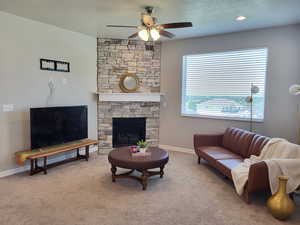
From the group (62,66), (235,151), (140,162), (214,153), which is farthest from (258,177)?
(62,66)

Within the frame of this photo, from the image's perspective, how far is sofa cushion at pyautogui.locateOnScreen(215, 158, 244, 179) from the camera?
3375 mm

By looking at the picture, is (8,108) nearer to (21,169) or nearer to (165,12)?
(21,169)

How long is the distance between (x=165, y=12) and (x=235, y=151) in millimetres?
2776

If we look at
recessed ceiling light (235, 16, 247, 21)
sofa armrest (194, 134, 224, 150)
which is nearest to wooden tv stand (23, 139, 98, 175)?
sofa armrest (194, 134, 224, 150)

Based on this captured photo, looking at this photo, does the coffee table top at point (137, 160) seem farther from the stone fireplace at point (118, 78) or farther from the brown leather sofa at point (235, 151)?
the stone fireplace at point (118, 78)

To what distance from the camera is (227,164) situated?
3.50m

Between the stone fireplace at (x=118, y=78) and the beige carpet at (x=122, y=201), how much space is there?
1635 millimetres

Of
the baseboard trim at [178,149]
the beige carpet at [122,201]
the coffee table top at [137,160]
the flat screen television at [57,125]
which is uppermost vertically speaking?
the flat screen television at [57,125]

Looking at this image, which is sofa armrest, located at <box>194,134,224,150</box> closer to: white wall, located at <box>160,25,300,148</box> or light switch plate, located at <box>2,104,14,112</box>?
white wall, located at <box>160,25,300,148</box>

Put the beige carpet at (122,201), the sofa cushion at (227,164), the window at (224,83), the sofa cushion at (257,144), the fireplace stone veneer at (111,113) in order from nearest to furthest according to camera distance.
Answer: the beige carpet at (122,201) → the sofa cushion at (227,164) → the sofa cushion at (257,144) → the window at (224,83) → the fireplace stone veneer at (111,113)

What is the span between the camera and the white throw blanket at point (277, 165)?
281 cm

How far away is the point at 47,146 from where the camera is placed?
416 centimetres

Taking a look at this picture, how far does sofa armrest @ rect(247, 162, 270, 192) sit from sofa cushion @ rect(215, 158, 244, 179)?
482 mm

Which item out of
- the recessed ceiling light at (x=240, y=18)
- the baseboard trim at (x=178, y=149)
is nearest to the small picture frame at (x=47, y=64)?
the baseboard trim at (x=178, y=149)
